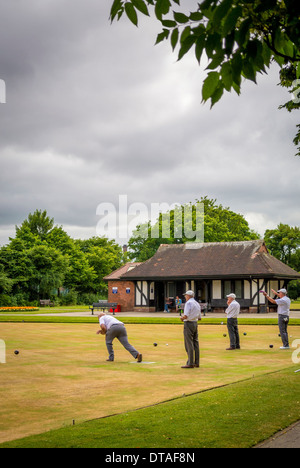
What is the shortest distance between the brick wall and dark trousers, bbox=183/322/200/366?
123 ft

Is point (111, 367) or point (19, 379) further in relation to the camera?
point (111, 367)

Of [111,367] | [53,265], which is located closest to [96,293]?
[53,265]

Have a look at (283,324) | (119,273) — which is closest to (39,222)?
(119,273)

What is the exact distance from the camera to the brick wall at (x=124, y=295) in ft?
164

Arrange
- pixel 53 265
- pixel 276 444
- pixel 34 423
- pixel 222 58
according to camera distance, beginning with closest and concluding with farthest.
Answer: pixel 222 58 < pixel 276 444 < pixel 34 423 < pixel 53 265

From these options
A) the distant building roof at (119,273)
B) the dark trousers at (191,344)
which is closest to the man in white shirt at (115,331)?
the dark trousers at (191,344)

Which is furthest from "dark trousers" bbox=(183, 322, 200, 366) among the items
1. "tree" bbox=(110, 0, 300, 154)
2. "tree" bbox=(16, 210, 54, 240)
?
"tree" bbox=(16, 210, 54, 240)

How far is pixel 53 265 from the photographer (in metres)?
66.6

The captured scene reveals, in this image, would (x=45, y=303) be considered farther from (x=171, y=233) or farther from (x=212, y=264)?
(x=212, y=264)

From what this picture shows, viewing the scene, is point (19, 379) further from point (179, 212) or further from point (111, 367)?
point (179, 212)

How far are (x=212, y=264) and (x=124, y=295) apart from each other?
9.49 meters

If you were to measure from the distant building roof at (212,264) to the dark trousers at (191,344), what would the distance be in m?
31.5

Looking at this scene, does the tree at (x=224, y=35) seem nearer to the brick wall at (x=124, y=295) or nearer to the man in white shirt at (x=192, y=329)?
the man in white shirt at (x=192, y=329)

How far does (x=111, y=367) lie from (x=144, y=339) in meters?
7.59
